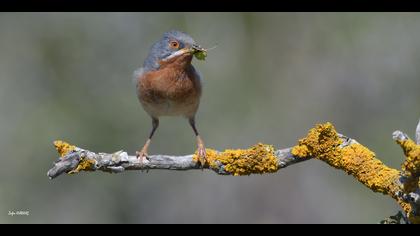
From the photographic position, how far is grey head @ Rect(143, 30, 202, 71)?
5.97m

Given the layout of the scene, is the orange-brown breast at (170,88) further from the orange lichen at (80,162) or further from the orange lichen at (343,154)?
the orange lichen at (343,154)

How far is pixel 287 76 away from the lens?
10977mm

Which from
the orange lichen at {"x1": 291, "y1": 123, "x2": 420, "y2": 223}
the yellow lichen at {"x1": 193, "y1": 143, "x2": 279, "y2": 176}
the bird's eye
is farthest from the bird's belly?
the orange lichen at {"x1": 291, "y1": 123, "x2": 420, "y2": 223}

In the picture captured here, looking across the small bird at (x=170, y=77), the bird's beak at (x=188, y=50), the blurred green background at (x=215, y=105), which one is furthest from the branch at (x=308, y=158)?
the blurred green background at (x=215, y=105)

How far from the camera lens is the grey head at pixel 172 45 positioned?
5.97 m

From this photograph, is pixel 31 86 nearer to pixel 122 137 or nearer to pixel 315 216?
pixel 122 137

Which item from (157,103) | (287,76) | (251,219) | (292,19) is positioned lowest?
(251,219)

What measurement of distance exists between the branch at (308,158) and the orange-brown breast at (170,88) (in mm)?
1463

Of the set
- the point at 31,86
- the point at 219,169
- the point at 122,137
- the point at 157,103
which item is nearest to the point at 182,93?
the point at 157,103

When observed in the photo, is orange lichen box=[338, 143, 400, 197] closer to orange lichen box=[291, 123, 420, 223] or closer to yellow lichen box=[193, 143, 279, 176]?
orange lichen box=[291, 123, 420, 223]

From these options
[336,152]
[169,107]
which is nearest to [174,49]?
[169,107]

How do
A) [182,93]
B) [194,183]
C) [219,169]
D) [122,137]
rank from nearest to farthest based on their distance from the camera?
1. [219,169]
2. [182,93]
3. [122,137]
4. [194,183]

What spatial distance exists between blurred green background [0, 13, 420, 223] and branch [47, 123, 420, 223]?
17.2 ft

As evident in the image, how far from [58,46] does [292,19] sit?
412 cm
